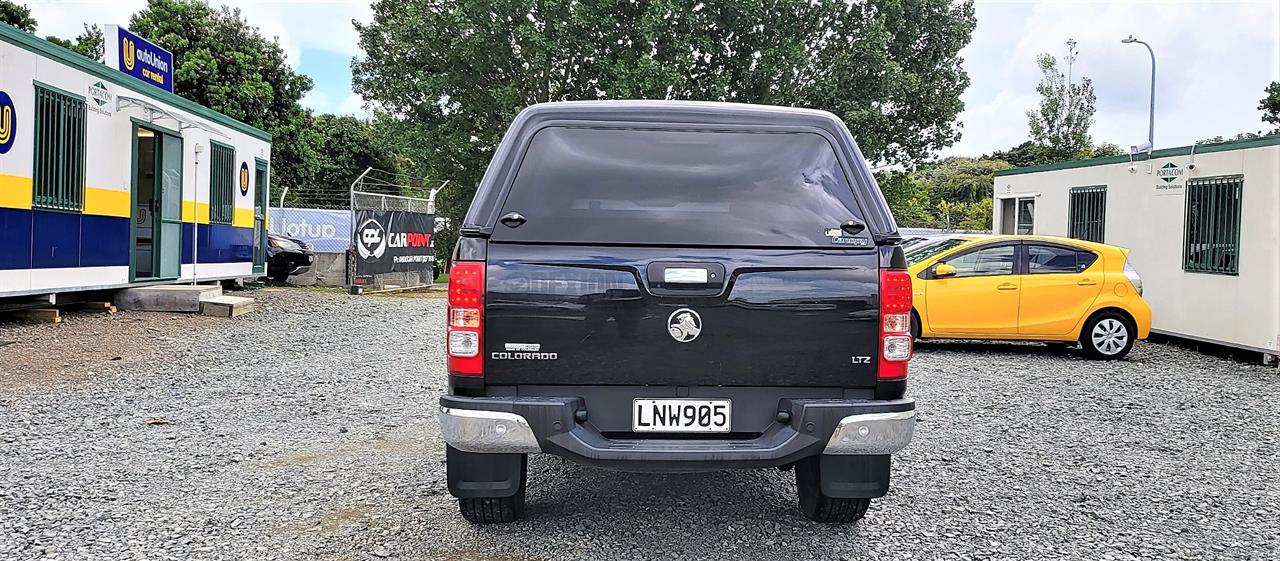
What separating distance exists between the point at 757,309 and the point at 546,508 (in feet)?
5.37

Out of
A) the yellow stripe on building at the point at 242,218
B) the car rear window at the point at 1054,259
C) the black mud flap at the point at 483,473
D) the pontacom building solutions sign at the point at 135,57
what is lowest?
the black mud flap at the point at 483,473

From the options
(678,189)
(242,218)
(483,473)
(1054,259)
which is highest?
(242,218)

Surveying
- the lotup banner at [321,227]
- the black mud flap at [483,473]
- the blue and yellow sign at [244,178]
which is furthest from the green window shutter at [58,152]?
the lotup banner at [321,227]

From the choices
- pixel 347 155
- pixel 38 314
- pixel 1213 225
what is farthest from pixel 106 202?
pixel 347 155

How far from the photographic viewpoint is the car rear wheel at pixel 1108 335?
36.7 ft

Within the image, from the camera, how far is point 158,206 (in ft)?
44.7

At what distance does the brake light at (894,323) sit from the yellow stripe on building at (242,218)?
14913 millimetres

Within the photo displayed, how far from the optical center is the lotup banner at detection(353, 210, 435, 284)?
19.0 meters

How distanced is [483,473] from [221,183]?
44.5 ft

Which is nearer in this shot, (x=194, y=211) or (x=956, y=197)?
(x=194, y=211)

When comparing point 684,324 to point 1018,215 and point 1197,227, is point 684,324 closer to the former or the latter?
point 1197,227

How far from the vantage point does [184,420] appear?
683cm

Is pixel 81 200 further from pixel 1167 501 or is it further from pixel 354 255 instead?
pixel 1167 501

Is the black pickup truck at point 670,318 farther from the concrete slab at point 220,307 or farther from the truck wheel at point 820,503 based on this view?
the concrete slab at point 220,307
